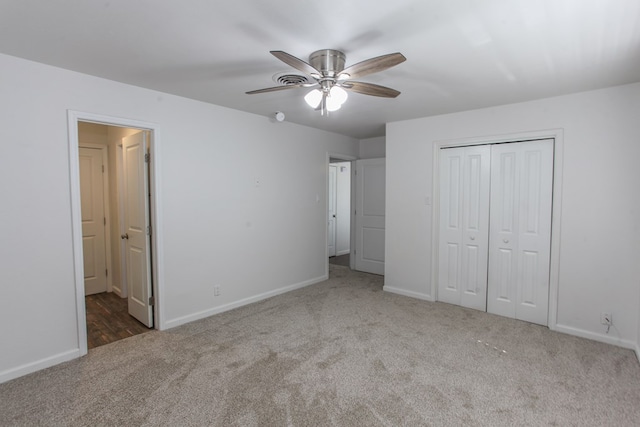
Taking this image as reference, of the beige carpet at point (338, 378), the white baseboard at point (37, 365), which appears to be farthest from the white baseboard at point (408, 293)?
the white baseboard at point (37, 365)

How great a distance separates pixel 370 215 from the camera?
567 centimetres

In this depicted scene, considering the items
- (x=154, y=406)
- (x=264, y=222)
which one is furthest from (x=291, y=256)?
(x=154, y=406)

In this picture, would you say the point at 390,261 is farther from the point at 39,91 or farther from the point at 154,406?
the point at 39,91

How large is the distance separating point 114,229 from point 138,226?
1442mm

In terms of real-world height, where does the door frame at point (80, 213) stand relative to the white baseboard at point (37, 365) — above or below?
above

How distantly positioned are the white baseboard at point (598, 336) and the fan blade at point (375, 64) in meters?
3.20

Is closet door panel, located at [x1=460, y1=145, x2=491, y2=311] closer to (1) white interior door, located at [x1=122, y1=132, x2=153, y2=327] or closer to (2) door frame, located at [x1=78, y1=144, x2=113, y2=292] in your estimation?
(1) white interior door, located at [x1=122, y1=132, x2=153, y2=327]

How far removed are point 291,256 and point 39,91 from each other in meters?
3.18

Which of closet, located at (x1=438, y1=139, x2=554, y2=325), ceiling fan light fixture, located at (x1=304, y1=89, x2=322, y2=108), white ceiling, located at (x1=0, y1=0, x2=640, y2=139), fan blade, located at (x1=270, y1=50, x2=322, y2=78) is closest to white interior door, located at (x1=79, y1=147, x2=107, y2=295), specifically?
white ceiling, located at (x1=0, y1=0, x2=640, y2=139)

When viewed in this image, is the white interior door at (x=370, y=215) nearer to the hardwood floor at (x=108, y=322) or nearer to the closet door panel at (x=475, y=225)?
the closet door panel at (x=475, y=225)

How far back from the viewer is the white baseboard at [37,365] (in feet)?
7.93

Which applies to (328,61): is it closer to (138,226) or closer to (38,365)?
(138,226)

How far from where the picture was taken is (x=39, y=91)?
250 centimetres

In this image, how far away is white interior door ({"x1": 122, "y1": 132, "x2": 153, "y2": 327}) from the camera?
10.9 ft
